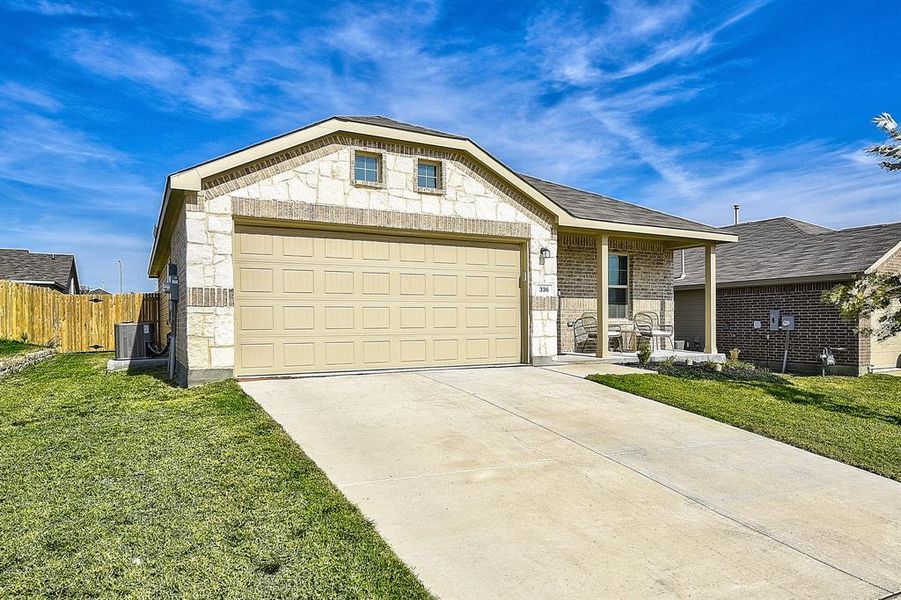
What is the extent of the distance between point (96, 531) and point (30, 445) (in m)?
2.97

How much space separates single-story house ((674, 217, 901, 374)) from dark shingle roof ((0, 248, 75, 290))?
3113 cm

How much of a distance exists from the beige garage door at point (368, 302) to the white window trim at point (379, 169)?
3.05 ft

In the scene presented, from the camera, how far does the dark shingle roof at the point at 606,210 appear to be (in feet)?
42.2

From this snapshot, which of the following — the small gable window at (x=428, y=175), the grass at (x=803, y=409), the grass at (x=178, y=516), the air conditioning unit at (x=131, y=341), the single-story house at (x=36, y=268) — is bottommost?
the grass at (x=803, y=409)

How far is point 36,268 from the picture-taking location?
29922mm

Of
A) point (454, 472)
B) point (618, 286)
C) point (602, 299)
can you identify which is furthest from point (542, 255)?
point (454, 472)

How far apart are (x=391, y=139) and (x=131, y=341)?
25.2 feet

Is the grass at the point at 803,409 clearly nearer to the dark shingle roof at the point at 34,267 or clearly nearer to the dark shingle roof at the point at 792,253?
the dark shingle roof at the point at 792,253

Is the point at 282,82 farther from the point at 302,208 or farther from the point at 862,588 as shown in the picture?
the point at 862,588

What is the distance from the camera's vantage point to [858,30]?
38.6ft

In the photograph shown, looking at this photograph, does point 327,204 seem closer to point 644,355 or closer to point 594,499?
point 594,499

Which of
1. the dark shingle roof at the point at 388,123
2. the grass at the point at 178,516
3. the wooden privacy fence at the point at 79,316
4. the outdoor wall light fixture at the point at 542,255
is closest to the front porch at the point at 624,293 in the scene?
the outdoor wall light fixture at the point at 542,255

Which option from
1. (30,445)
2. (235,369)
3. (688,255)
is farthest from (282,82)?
(688,255)

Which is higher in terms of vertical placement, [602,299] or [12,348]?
[602,299]
